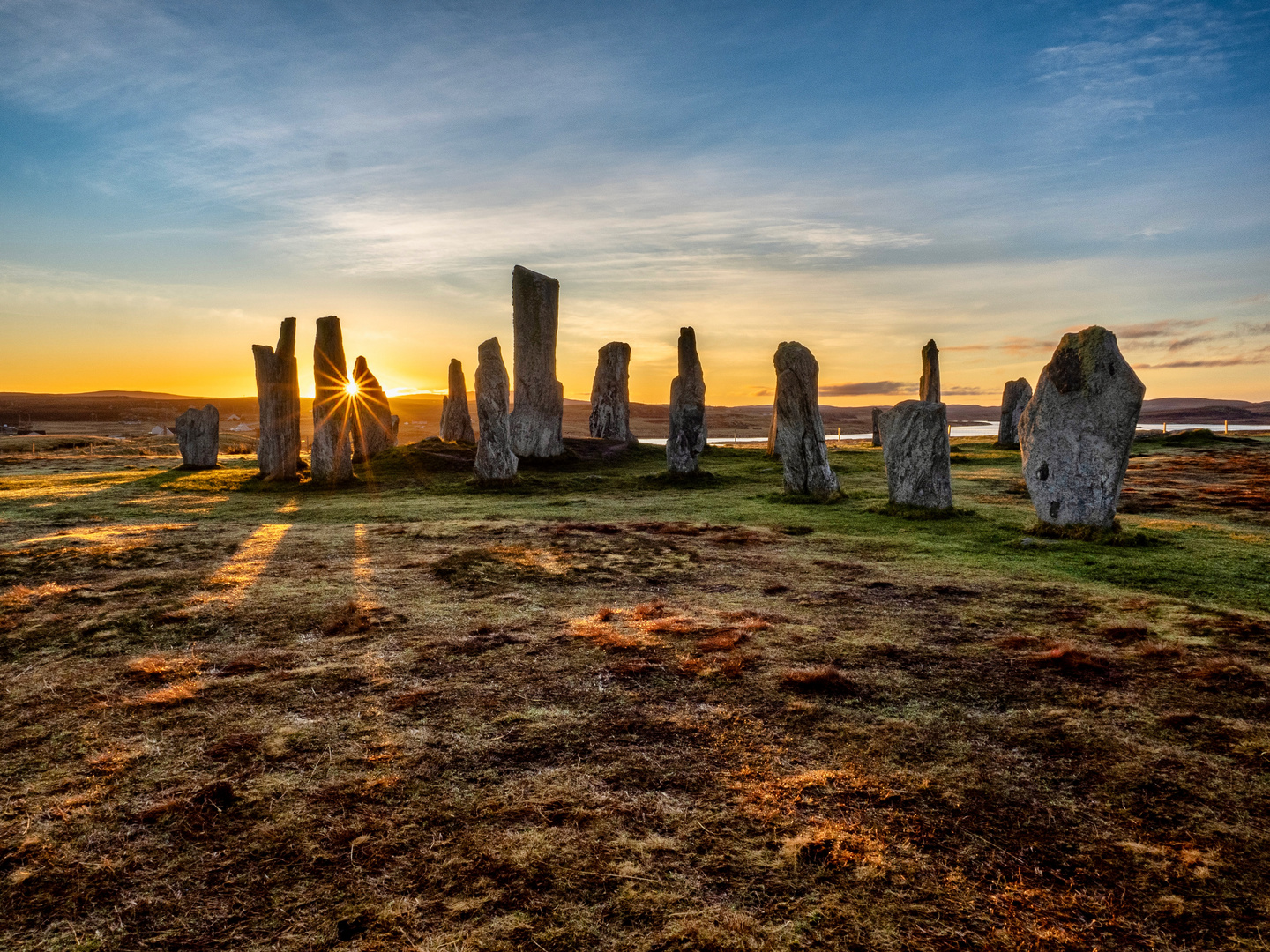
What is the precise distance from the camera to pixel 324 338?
55.5ft

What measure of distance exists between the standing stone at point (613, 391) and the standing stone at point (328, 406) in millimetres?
10493

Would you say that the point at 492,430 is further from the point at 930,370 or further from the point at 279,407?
the point at 930,370

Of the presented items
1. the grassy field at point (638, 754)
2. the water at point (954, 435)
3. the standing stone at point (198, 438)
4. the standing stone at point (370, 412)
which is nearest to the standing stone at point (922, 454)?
the grassy field at point (638, 754)

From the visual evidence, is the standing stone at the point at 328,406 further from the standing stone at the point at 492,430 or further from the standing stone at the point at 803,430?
the standing stone at the point at 803,430

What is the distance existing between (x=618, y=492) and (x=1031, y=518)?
27.1 feet

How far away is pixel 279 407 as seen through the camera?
1731 cm

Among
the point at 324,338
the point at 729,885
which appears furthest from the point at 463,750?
the point at 324,338

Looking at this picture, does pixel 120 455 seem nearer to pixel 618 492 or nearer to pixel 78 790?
pixel 618 492

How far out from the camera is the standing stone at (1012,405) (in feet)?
87.3

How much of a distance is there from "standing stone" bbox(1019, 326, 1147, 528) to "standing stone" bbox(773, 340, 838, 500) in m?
4.22

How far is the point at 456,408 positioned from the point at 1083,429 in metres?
21.5

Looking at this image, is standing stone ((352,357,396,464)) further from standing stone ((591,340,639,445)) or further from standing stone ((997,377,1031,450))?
standing stone ((997,377,1031,450))

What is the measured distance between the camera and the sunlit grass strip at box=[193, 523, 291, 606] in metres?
7.31

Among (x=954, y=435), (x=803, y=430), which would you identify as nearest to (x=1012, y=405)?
(x=803, y=430)
